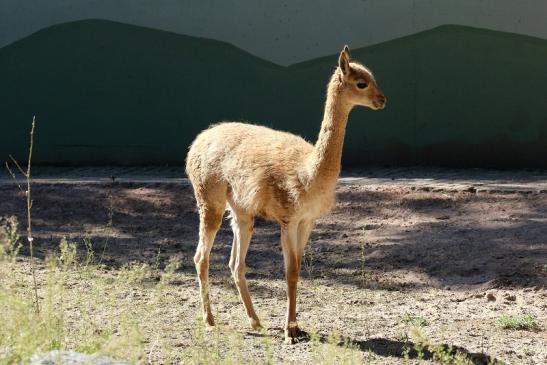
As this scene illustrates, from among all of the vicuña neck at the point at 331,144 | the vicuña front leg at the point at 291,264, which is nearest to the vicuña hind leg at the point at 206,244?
the vicuña front leg at the point at 291,264

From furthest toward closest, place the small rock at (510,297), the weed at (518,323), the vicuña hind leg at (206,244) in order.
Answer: the small rock at (510,297), the vicuña hind leg at (206,244), the weed at (518,323)

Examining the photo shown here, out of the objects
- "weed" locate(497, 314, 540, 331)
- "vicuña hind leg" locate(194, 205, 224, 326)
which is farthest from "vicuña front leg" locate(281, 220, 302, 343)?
"weed" locate(497, 314, 540, 331)

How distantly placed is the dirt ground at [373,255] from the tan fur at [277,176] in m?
0.53

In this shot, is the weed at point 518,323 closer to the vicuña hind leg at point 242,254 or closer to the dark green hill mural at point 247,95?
the vicuña hind leg at point 242,254

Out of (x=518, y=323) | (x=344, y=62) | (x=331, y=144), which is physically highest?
(x=344, y=62)

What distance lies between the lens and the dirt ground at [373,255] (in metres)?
6.89

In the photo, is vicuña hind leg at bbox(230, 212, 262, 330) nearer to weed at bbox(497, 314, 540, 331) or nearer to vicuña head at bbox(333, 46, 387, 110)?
vicuña head at bbox(333, 46, 387, 110)

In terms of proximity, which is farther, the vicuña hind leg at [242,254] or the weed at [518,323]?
the vicuña hind leg at [242,254]

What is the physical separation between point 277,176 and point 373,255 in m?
2.69

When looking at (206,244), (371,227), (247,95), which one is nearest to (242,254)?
(206,244)

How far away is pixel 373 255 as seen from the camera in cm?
913

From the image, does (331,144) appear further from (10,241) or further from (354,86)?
(10,241)

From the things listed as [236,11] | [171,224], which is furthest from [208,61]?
[171,224]

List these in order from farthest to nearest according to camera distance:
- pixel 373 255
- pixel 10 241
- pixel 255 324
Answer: pixel 373 255, pixel 255 324, pixel 10 241
